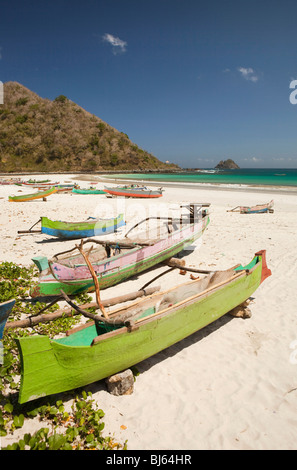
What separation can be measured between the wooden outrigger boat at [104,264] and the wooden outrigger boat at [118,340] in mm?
1950

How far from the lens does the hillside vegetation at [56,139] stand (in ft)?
256

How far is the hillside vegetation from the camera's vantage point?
7806cm

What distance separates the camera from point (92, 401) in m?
3.47

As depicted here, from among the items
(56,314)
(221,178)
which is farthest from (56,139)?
(56,314)

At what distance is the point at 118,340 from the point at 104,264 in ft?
10.3

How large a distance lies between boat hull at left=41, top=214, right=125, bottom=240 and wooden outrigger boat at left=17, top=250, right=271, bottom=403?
22.8 feet

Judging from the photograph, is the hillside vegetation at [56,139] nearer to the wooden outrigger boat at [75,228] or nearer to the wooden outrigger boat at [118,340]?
the wooden outrigger boat at [75,228]

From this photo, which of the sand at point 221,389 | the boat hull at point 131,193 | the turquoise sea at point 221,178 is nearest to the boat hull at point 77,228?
the sand at point 221,389

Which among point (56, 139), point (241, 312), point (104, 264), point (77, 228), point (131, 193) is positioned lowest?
point (241, 312)

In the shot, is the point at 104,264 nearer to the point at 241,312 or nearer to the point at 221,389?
the point at 241,312

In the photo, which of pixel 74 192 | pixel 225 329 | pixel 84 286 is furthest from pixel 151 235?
pixel 74 192

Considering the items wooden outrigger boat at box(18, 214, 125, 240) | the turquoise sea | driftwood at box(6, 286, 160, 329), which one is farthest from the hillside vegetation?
driftwood at box(6, 286, 160, 329)

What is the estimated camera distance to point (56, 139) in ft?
270
